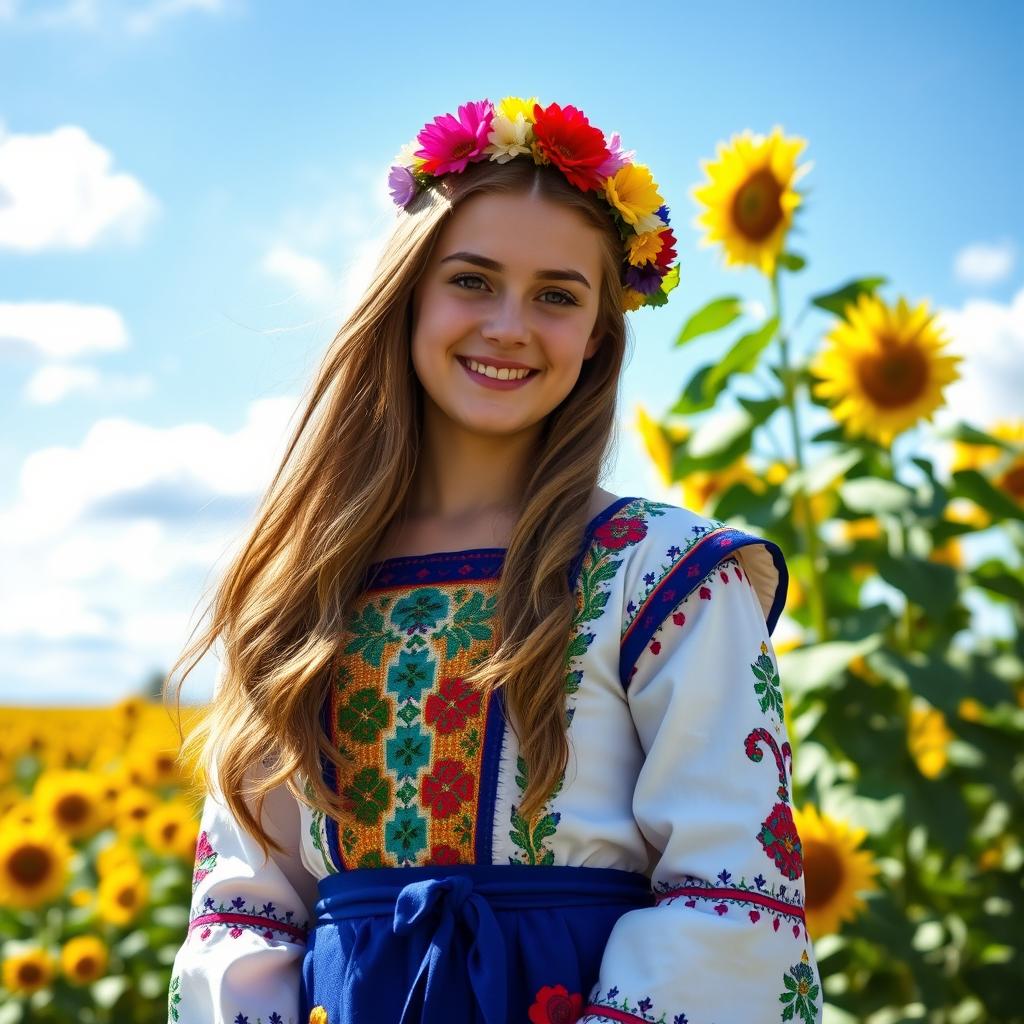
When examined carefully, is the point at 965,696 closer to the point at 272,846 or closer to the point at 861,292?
the point at 861,292

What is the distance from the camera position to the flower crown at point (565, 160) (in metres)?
1.99

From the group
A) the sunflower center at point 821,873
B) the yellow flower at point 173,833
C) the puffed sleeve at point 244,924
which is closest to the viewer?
the puffed sleeve at point 244,924

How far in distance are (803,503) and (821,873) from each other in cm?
93

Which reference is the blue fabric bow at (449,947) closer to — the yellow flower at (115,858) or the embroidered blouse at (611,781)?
the embroidered blouse at (611,781)

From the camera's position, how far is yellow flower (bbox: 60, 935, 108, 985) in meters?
4.34

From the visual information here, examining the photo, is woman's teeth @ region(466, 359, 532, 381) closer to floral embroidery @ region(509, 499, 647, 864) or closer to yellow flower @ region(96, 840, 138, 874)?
floral embroidery @ region(509, 499, 647, 864)

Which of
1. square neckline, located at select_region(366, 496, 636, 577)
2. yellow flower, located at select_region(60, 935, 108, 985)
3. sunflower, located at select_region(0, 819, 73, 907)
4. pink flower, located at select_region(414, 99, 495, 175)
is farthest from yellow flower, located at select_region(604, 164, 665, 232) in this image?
sunflower, located at select_region(0, 819, 73, 907)

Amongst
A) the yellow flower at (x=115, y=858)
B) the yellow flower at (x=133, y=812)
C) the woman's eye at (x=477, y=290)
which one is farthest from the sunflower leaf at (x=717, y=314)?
the yellow flower at (x=133, y=812)

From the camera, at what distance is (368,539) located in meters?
2.02

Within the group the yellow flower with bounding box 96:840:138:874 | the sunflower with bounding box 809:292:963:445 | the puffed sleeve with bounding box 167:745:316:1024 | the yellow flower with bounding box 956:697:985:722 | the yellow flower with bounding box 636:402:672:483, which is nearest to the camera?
the puffed sleeve with bounding box 167:745:316:1024

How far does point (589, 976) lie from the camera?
1.68m

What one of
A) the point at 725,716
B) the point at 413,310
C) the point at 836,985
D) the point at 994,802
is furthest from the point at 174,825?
the point at 725,716

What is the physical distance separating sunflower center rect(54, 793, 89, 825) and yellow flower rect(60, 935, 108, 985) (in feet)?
2.58

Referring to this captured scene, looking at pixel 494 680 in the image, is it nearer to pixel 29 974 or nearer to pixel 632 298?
pixel 632 298
